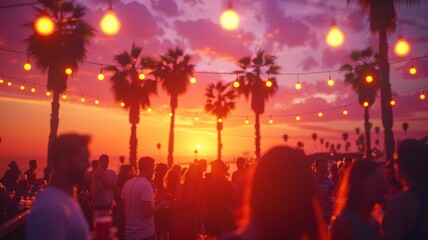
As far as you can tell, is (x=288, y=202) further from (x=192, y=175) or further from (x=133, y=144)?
(x=133, y=144)

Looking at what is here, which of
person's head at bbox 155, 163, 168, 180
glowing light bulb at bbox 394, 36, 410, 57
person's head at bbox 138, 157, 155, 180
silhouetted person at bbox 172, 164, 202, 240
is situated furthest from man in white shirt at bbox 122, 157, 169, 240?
glowing light bulb at bbox 394, 36, 410, 57

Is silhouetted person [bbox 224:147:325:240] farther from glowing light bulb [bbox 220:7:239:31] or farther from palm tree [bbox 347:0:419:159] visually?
palm tree [bbox 347:0:419:159]

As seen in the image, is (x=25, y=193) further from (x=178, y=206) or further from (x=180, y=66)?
(x=180, y=66)

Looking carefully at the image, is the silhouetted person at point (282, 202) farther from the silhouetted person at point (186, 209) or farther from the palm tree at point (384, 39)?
the palm tree at point (384, 39)

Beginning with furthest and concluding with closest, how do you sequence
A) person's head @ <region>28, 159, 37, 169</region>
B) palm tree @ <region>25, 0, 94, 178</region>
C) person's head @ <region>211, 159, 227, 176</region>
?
palm tree @ <region>25, 0, 94, 178</region> < person's head @ <region>28, 159, 37, 169</region> < person's head @ <region>211, 159, 227, 176</region>

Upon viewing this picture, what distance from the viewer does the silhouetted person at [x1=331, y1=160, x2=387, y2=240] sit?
9.43 ft

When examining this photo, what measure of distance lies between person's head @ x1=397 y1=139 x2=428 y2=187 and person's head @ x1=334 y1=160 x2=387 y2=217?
24cm

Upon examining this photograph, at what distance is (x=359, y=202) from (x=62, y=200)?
7.42 ft

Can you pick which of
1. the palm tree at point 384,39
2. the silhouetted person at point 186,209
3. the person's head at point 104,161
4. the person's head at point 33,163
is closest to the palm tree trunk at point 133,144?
the person's head at point 33,163

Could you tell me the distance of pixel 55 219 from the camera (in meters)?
2.40

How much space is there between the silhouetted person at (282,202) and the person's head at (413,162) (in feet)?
4.99

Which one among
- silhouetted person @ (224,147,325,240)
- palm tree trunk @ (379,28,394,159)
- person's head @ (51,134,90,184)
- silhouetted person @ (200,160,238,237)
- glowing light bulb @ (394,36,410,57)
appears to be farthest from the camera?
palm tree trunk @ (379,28,394,159)

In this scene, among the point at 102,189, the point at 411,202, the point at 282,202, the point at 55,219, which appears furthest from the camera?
the point at 102,189

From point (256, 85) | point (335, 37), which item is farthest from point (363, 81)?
point (335, 37)
